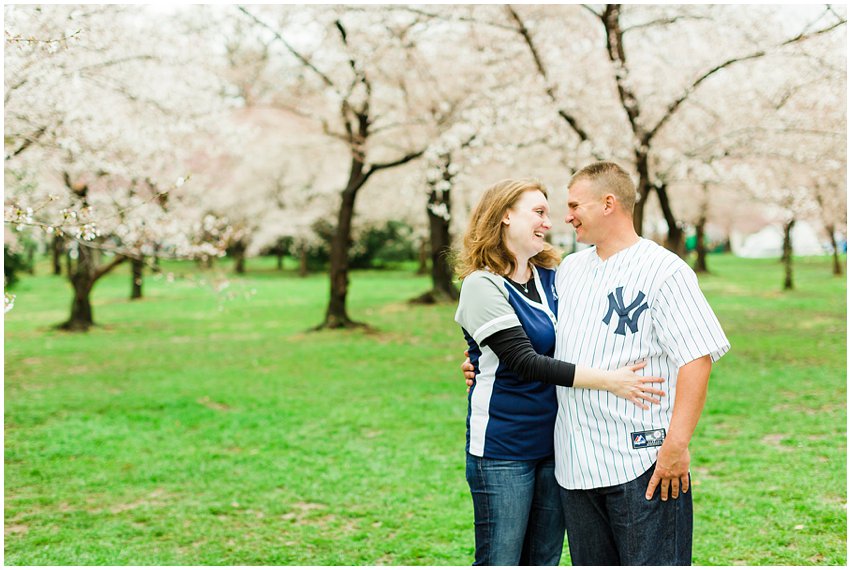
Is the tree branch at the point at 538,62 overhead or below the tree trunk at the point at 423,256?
overhead

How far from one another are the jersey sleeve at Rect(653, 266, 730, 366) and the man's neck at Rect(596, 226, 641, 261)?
0.24 metres

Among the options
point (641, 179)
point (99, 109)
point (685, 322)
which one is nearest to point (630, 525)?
point (685, 322)

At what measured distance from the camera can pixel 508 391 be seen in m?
2.71

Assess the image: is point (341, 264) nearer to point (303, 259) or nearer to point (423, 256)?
point (423, 256)

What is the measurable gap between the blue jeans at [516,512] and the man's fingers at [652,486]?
39 centimetres

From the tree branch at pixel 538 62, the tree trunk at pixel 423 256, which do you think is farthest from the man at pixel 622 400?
the tree trunk at pixel 423 256

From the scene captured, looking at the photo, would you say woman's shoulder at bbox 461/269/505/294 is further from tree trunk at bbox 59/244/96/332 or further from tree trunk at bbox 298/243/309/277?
tree trunk at bbox 298/243/309/277

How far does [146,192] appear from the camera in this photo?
20.1m

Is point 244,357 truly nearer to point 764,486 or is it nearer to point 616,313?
point 764,486

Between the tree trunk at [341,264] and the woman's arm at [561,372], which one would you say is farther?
the tree trunk at [341,264]

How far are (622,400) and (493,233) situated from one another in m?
0.76

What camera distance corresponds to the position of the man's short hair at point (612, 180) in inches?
104

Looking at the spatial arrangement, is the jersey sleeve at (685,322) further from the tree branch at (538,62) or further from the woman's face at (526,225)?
the tree branch at (538,62)

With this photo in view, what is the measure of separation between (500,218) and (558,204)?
25383mm
